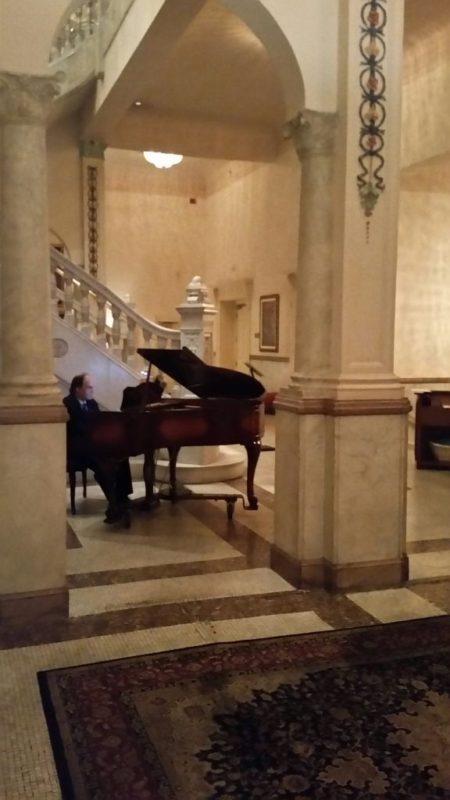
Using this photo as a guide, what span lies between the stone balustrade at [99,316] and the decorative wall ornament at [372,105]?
3.64m

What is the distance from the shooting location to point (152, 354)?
5.31m

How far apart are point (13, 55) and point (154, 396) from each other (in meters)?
2.75

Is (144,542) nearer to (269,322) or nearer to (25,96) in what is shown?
(25,96)

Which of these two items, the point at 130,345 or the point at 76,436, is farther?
the point at 130,345

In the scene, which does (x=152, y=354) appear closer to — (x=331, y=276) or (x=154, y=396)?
(x=154, y=396)

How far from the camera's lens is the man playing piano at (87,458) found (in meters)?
5.02

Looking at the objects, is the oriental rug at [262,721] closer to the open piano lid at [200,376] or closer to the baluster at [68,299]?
the open piano lid at [200,376]

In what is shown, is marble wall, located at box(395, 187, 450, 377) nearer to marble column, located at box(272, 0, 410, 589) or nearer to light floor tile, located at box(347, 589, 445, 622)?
marble column, located at box(272, 0, 410, 589)

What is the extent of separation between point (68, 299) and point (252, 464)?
269 cm

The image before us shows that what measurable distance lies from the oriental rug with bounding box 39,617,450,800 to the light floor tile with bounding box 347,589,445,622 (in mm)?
307

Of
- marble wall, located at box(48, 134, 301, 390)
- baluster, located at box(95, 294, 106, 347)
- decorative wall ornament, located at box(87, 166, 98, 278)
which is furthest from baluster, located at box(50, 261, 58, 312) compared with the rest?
marble wall, located at box(48, 134, 301, 390)

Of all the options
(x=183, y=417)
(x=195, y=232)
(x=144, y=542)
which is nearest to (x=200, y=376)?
(x=183, y=417)

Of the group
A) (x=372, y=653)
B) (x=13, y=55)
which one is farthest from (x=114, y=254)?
(x=372, y=653)

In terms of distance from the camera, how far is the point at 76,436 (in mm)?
5238
